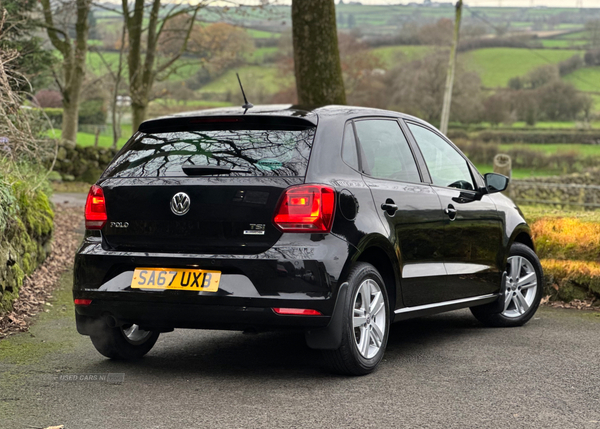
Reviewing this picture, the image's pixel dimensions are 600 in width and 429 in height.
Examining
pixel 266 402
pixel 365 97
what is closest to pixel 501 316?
pixel 266 402

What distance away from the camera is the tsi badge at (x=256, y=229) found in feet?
16.5

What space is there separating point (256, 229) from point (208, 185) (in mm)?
421

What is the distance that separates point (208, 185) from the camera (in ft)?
17.0

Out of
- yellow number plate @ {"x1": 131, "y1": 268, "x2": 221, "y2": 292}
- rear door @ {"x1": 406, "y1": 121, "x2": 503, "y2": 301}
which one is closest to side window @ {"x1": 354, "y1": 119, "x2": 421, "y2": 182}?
rear door @ {"x1": 406, "y1": 121, "x2": 503, "y2": 301}

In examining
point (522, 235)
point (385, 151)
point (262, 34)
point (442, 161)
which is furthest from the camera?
point (262, 34)

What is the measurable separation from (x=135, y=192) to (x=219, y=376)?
131 centimetres

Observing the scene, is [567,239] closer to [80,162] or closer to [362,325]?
[362,325]

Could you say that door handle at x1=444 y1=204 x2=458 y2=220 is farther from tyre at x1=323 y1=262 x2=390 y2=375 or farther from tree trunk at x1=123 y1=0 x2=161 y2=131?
tree trunk at x1=123 y1=0 x2=161 y2=131

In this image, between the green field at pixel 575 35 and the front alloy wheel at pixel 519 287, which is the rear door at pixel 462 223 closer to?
the front alloy wheel at pixel 519 287

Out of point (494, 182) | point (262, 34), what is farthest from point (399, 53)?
point (494, 182)

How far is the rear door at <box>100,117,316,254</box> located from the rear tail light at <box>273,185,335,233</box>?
0.17 feet

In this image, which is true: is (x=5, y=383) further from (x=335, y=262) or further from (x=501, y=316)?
(x=501, y=316)

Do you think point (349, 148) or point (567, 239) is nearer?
point (349, 148)

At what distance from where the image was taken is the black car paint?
4988mm
